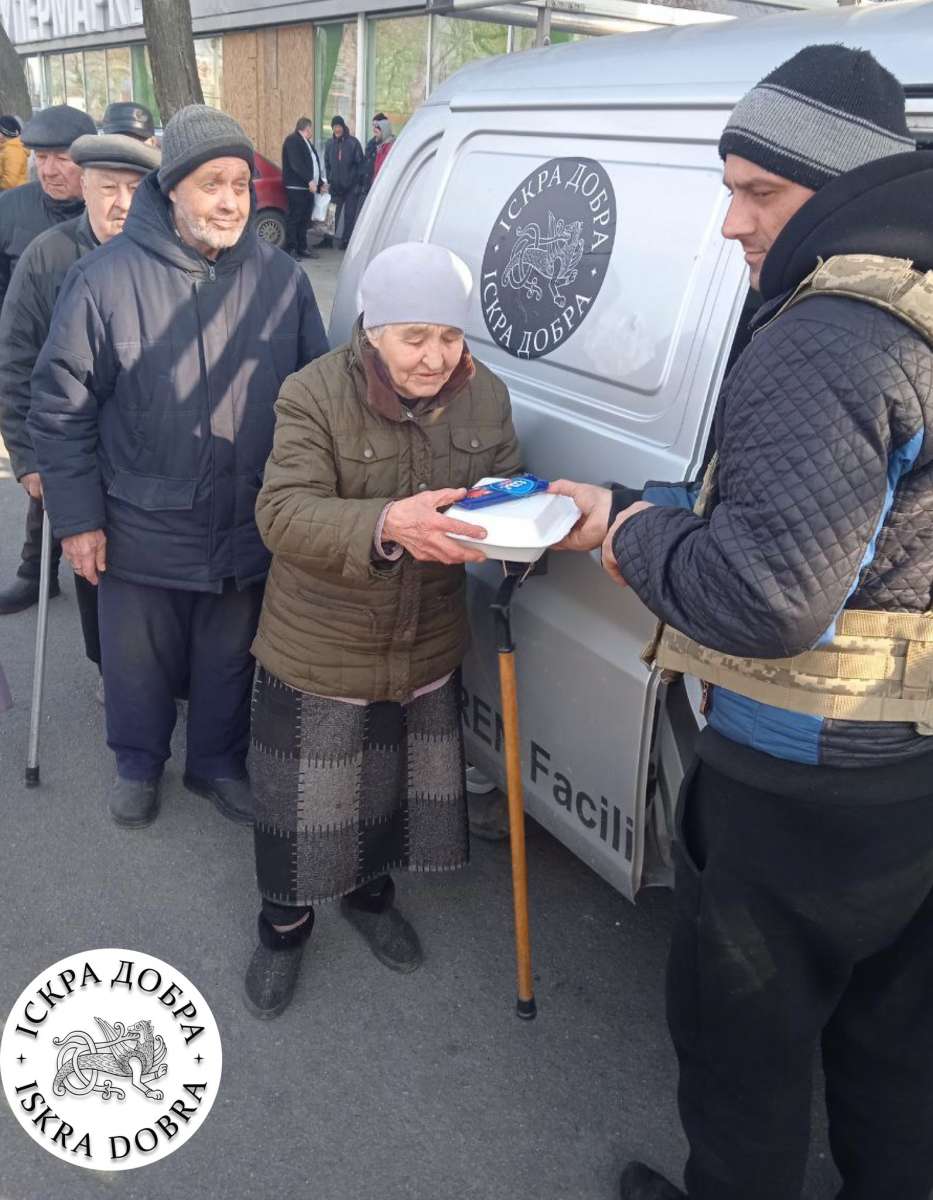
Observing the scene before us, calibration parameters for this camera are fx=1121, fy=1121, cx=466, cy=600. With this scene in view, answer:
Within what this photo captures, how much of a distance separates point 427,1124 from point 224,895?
3.25 feet

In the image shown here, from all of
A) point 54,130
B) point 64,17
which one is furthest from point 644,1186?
point 64,17

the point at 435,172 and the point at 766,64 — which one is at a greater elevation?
the point at 766,64

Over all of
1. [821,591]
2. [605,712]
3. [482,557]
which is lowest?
[605,712]

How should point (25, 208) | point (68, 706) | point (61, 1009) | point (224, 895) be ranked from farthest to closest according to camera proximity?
point (25, 208) → point (68, 706) → point (224, 895) → point (61, 1009)

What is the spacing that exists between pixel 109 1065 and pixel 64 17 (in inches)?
1309

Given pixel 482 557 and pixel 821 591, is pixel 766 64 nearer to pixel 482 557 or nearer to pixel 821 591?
pixel 482 557

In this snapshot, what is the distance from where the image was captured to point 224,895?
3.13 metres

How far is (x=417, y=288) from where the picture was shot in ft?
7.25

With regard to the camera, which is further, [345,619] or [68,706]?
[68,706]

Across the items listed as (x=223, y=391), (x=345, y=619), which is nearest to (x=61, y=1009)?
(x=345, y=619)

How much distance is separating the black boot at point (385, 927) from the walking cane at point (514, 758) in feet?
1.13

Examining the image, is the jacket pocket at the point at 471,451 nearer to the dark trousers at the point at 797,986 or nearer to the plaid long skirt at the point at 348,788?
the plaid long skirt at the point at 348,788

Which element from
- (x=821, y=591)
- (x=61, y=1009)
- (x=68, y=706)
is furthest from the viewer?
(x=68, y=706)

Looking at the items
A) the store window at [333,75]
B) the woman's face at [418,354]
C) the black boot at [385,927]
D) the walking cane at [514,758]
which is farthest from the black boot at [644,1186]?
the store window at [333,75]
